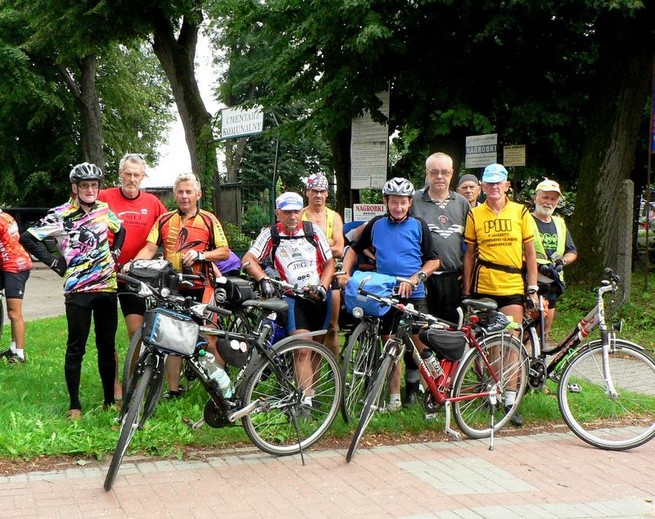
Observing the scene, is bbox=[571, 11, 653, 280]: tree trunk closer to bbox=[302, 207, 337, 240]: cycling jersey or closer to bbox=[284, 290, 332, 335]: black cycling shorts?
bbox=[302, 207, 337, 240]: cycling jersey

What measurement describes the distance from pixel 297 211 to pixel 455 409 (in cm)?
185

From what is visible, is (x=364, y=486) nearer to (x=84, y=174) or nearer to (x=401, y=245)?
(x=401, y=245)

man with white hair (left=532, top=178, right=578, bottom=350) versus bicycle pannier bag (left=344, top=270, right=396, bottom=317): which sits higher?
man with white hair (left=532, top=178, right=578, bottom=350)

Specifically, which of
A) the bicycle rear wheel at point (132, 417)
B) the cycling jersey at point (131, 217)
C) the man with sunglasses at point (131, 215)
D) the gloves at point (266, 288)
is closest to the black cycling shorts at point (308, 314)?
the gloves at point (266, 288)

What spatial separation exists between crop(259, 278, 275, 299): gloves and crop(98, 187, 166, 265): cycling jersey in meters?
1.21

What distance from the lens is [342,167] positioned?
13.7m

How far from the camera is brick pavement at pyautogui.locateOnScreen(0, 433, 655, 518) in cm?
434

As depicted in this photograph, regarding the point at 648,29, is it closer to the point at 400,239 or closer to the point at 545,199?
the point at 545,199

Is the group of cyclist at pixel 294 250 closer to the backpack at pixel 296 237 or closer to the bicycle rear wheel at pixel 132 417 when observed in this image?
the backpack at pixel 296 237

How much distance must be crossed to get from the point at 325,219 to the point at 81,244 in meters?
2.13

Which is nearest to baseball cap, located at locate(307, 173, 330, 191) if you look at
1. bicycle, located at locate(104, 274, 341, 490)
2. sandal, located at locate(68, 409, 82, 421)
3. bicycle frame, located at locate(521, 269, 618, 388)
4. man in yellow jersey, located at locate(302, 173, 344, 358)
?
man in yellow jersey, located at locate(302, 173, 344, 358)

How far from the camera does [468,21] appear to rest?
449 inches

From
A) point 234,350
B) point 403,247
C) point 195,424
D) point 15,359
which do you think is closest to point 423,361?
point 403,247

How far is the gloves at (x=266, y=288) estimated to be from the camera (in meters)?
5.63
